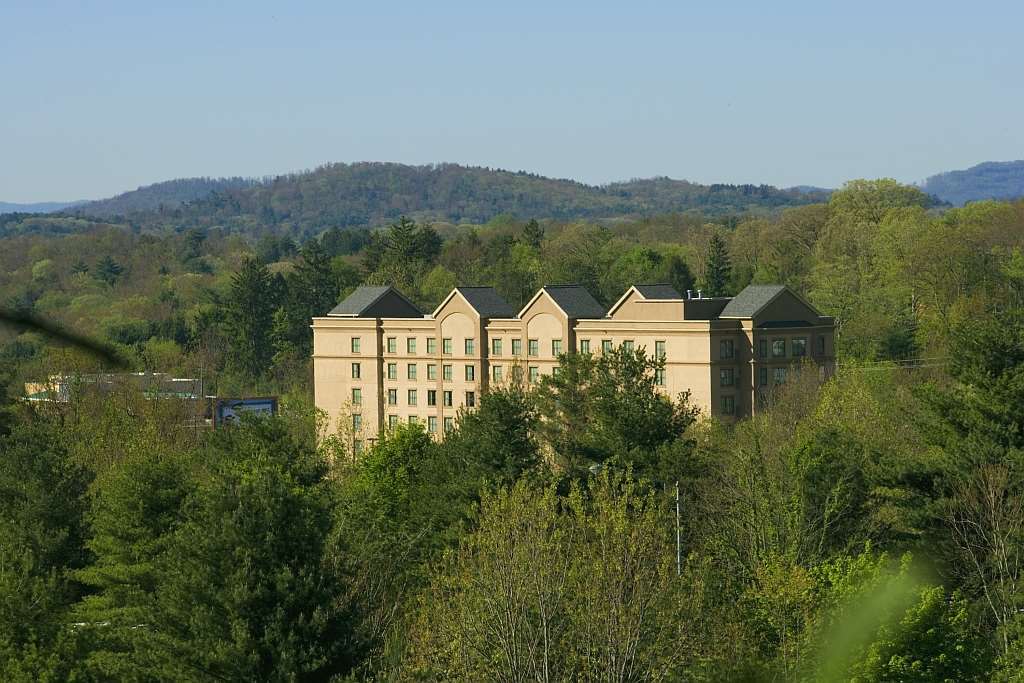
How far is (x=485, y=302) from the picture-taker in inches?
3019

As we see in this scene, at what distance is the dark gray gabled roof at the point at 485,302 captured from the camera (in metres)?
75.9

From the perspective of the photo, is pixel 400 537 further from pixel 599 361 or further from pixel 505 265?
pixel 505 265

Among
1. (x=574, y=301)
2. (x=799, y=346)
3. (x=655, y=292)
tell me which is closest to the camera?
(x=799, y=346)

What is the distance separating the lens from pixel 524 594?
22.4m

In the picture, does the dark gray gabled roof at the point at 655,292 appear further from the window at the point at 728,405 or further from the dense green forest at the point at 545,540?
the dense green forest at the point at 545,540

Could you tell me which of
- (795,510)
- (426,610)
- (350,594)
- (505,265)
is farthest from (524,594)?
(505,265)

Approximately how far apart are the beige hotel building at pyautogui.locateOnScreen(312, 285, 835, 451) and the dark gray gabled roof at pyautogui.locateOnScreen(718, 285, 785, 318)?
71 millimetres

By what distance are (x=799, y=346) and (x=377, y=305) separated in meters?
23.0

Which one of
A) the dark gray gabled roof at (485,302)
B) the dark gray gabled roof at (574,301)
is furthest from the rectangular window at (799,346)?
the dark gray gabled roof at (485,302)

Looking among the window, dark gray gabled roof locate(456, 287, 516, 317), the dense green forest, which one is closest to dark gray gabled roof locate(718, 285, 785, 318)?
the window

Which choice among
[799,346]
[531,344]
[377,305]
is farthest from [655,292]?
[377,305]

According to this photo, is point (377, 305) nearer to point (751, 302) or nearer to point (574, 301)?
point (574, 301)

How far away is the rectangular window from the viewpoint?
68812 millimetres

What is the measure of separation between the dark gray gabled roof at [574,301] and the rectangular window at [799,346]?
30.0 feet
